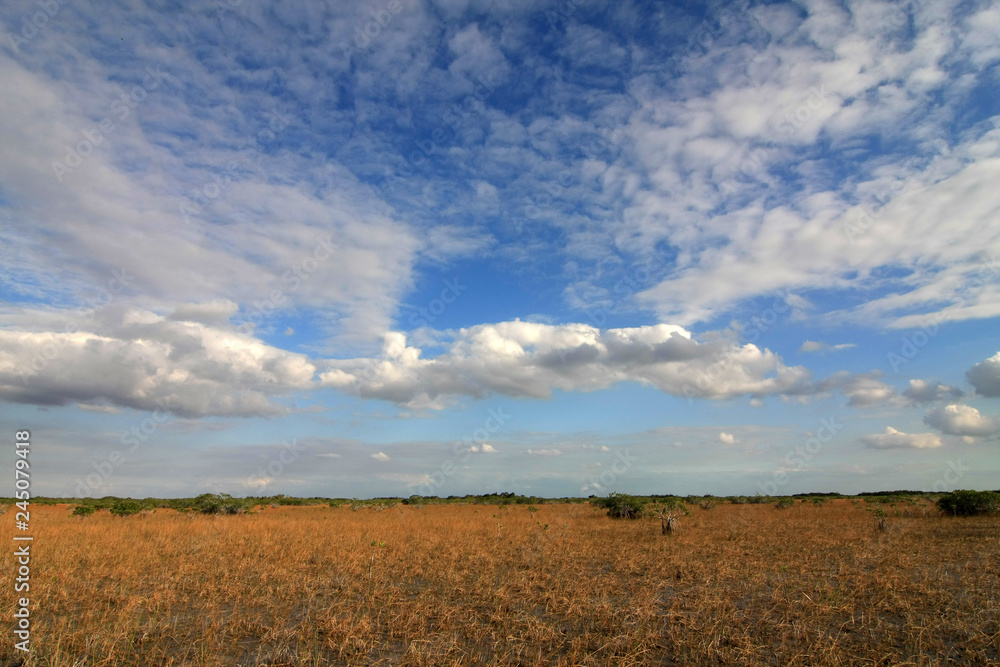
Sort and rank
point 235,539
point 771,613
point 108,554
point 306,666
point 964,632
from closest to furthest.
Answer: point 306,666 < point 964,632 < point 771,613 < point 108,554 < point 235,539

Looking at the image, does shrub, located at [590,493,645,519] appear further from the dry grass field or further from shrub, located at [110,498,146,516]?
shrub, located at [110,498,146,516]

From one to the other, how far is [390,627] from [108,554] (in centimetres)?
1066

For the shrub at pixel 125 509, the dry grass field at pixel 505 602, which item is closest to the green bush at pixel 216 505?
the shrub at pixel 125 509

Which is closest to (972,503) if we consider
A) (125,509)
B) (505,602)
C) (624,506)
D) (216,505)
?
(624,506)

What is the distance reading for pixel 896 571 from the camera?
11.8 meters

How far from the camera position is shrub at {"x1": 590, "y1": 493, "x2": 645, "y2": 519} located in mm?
30556

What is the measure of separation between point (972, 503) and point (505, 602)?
32.8m

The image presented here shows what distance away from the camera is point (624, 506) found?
31.1 metres

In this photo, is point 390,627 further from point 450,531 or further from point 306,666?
point 450,531

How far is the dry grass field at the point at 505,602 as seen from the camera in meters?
6.88

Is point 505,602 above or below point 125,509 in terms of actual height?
above

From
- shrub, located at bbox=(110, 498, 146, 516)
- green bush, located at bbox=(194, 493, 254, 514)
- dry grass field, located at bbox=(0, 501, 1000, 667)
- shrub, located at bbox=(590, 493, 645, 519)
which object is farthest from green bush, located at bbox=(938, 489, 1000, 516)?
shrub, located at bbox=(110, 498, 146, 516)

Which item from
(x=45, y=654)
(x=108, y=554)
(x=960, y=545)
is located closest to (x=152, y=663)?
Result: (x=45, y=654)

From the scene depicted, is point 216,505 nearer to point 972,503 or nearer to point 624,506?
point 624,506
